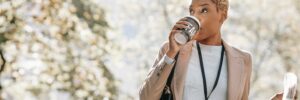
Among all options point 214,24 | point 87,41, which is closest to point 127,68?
point 87,41

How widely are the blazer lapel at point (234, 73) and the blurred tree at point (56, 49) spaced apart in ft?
25.2

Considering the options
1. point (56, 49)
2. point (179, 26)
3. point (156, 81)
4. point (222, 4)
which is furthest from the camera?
point (56, 49)

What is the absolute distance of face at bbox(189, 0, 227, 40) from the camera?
241cm

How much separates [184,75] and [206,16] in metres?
0.23

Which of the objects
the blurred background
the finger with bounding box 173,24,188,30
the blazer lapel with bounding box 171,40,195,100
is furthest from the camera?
the blurred background

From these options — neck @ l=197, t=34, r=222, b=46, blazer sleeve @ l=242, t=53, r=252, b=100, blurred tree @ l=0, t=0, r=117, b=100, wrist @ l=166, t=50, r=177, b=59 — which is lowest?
blazer sleeve @ l=242, t=53, r=252, b=100

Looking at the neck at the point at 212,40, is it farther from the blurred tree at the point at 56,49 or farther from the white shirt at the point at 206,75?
the blurred tree at the point at 56,49

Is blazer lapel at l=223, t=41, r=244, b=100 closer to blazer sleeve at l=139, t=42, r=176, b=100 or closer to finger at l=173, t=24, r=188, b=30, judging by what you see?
blazer sleeve at l=139, t=42, r=176, b=100

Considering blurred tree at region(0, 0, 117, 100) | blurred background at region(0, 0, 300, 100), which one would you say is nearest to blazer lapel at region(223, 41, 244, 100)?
blurred background at region(0, 0, 300, 100)

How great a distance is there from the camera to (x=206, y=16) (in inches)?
95.7

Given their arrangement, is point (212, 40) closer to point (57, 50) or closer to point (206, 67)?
point (206, 67)

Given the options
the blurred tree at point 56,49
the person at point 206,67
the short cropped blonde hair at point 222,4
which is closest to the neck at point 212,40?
the person at point 206,67

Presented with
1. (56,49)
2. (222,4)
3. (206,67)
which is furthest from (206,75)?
(56,49)

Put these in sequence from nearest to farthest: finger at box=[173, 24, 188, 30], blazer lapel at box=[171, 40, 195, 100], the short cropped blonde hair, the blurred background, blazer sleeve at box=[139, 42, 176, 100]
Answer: finger at box=[173, 24, 188, 30], blazer sleeve at box=[139, 42, 176, 100], blazer lapel at box=[171, 40, 195, 100], the short cropped blonde hair, the blurred background
